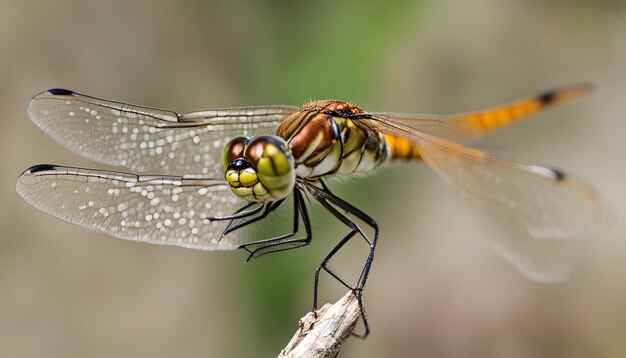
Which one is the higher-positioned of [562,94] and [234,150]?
[562,94]

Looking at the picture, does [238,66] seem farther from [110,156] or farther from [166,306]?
[110,156]

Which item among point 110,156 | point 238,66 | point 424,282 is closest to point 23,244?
point 238,66

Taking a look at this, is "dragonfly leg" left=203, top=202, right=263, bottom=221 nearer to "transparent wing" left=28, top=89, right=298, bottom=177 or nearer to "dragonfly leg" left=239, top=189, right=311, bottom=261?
"dragonfly leg" left=239, top=189, right=311, bottom=261

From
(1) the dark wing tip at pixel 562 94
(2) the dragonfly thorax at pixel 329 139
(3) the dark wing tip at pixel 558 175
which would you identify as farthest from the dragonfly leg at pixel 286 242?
(1) the dark wing tip at pixel 562 94

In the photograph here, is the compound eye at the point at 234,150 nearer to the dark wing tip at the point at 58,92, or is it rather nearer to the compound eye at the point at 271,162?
the compound eye at the point at 271,162

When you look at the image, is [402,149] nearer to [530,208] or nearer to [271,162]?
[530,208]

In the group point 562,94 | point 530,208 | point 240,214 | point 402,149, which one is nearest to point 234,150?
point 240,214
